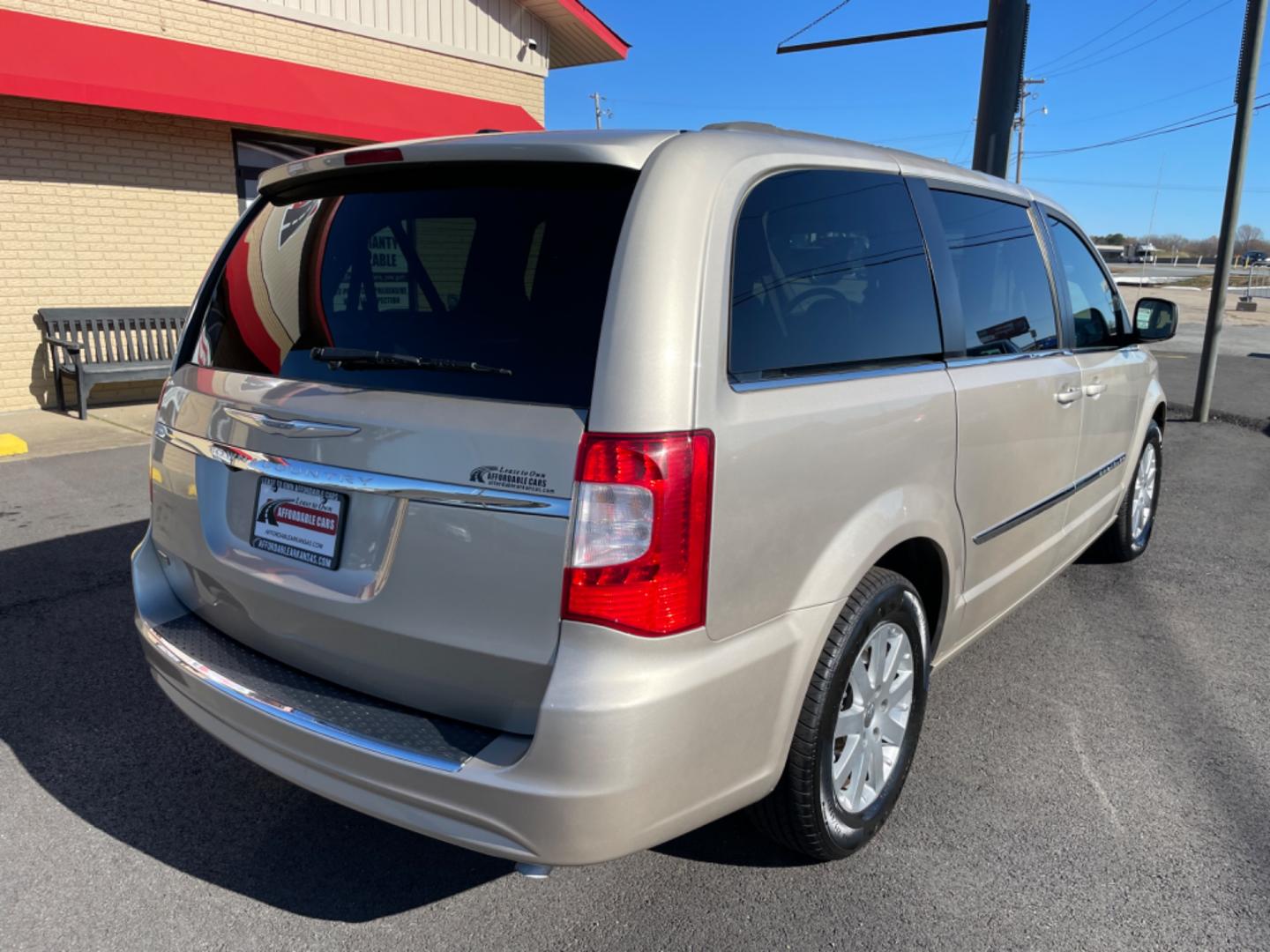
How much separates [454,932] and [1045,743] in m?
2.11

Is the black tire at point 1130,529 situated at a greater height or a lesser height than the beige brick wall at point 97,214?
lesser

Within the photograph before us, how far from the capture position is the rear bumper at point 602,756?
1.94 meters

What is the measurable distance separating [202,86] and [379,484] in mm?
9033

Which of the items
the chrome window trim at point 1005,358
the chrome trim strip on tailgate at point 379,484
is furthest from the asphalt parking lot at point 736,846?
the chrome window trim at point 1005,358

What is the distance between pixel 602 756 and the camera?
1.93 metres

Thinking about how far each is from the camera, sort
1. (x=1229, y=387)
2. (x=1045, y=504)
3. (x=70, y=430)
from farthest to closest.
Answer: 1. (x=1229, y=387)
2. (x=70, y=430)
3. (x=1045, y=504)

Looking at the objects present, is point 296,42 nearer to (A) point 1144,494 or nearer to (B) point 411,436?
(A) point 1144,494

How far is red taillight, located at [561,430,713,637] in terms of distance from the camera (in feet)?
6.36

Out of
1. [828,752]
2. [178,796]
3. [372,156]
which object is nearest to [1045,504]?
[828,752]

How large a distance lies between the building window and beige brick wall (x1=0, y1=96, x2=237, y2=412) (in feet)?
0.52

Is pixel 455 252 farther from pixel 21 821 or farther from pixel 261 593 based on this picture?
pixel 21 821

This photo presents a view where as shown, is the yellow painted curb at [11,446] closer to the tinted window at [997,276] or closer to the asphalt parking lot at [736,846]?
the asphalt parking lot at [736,846]

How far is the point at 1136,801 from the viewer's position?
3027 millimetres

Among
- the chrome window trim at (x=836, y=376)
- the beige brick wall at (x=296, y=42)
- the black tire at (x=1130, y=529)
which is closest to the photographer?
the chrome window trim at (x=836, y=376)
